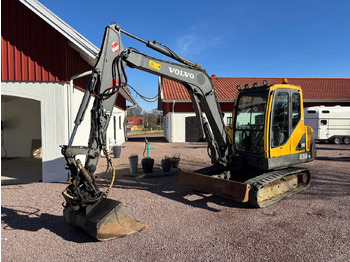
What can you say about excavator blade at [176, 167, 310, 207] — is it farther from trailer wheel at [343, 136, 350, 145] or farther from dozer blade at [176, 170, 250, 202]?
trailer wheel at [343, 136, 350, 145]

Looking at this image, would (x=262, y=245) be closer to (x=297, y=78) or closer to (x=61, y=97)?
(x=61, y=97)

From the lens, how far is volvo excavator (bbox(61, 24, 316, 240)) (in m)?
4.14

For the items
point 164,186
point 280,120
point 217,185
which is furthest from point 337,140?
point 217,185

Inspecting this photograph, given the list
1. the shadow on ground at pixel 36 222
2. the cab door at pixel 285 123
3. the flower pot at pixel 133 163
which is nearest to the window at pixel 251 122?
the cab door at pixel 285 123

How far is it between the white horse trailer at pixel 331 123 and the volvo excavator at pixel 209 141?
43.4ft

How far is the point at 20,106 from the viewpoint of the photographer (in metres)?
12.5

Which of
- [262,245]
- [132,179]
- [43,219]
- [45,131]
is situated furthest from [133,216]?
[45,131]

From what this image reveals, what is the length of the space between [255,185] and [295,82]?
80.2ft

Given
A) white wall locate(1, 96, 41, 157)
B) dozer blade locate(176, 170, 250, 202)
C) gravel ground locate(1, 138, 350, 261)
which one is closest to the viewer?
gravel ground locate(1, 138, 350, 261)

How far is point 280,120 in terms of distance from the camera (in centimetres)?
609

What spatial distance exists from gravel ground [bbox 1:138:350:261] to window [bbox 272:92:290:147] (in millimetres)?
1422

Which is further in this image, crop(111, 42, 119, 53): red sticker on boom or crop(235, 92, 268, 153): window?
crop(235, 92, 268, 153): window

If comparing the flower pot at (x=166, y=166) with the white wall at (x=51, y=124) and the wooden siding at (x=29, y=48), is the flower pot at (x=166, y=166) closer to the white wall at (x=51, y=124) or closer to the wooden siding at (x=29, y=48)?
the white wall at (x=51, y=124)

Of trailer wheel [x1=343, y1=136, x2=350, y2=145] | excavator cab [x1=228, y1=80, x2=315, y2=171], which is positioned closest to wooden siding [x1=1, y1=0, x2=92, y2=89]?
excavator cab [x1=228, y1=80, x2=315, y2=171]
